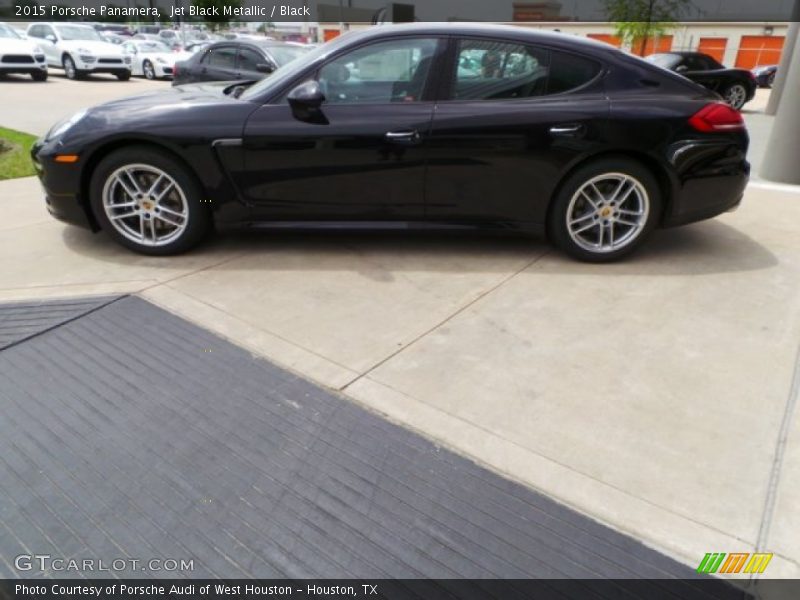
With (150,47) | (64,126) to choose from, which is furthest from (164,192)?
(150,47)

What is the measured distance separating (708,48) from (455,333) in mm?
42920

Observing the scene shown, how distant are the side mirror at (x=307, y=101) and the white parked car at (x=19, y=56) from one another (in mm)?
16220

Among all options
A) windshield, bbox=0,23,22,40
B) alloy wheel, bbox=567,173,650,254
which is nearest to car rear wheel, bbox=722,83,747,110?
alloy wheel, bbox=567,173,650,254

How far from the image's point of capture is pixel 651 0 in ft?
79.5

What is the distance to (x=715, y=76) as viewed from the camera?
44.8 feet

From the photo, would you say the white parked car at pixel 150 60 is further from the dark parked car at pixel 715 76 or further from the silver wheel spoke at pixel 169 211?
the silver wheel spoke at pixel 169 211

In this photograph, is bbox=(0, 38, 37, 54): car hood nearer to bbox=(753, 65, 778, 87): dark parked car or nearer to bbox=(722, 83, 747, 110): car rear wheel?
bbox=(722, 83, 747, 110): car rear wheel

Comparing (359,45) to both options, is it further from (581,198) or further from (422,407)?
(422,407)

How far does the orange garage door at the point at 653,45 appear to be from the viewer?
25.7 m

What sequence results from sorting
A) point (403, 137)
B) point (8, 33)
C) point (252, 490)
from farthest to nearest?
point (8, 33) < point (403, 137) < point (252, 490)

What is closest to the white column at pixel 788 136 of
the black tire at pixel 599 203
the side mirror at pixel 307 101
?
the black tire at pixel 599 203

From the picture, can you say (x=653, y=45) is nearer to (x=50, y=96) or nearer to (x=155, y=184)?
(x=50, y=96)

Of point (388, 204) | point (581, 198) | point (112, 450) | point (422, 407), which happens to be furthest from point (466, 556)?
point (581, 198)

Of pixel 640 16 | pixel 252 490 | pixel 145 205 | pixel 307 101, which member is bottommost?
pixel 252 490
